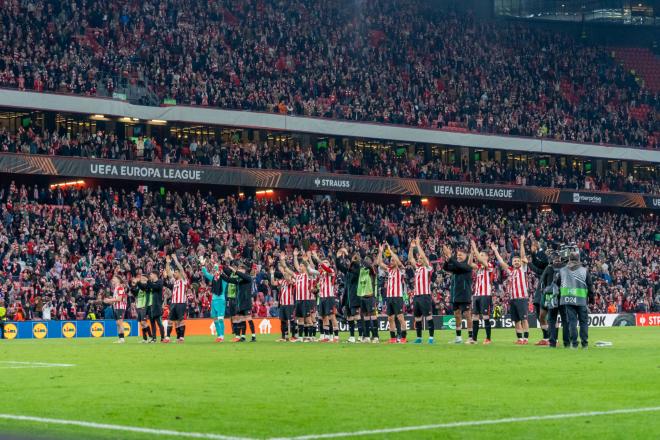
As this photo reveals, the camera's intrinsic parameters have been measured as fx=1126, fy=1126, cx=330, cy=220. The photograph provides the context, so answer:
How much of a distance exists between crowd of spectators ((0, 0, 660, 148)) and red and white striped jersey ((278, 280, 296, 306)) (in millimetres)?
27399

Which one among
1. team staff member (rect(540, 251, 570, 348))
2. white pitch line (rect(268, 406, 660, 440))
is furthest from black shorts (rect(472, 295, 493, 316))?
white pitch line (rect(268, 406, 660, 440))

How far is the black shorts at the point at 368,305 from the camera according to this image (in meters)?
34.3

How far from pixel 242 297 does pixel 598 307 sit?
1339 inches

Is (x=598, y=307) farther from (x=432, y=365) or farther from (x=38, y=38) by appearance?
(x=432, y=365)

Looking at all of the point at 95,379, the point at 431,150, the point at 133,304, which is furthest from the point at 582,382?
the point at 431,150

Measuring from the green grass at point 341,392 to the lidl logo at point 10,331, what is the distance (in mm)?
19735

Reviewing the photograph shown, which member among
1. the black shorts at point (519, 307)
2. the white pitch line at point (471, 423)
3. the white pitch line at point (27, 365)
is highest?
the black shorts at point (519, 307)

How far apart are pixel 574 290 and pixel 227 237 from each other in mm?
34829

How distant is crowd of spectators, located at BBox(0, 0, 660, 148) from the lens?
62.1m

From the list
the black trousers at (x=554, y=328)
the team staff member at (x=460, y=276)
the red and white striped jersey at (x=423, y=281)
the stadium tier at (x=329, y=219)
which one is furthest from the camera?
the red and white striped jersey at (x=423, y=281)

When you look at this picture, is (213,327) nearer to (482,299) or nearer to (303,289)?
(303,289)

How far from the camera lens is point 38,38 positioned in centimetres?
6031

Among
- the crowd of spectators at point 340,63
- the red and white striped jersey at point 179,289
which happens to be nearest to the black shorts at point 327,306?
the red and white striped jersey at point 179,289

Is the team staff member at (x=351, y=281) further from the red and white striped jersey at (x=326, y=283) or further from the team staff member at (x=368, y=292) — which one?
the red and white striped jersey at (x=326, y=283)
